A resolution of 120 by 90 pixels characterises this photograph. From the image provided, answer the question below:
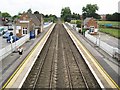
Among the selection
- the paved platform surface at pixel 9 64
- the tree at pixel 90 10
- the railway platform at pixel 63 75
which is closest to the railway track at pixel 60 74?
the railway platform at pixel 63 75

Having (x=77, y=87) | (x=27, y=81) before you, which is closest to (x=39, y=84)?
(x=27, y=81)

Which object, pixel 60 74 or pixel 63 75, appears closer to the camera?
pixel 63 75

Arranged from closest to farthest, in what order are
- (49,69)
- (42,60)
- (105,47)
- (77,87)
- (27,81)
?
(77,87), (27,81), (49,69), (42,60), (105,47)

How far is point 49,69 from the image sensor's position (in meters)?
23.4

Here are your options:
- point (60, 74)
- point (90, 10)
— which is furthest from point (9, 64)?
point (90, 10)

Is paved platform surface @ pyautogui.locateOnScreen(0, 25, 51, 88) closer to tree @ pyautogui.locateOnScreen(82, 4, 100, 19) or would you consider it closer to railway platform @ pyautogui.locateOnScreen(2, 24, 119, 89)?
railway platform @ pyautogui.locateOnScreen(2, 24, 119, 89)

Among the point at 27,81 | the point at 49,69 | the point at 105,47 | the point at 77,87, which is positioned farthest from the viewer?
the point at 105,47

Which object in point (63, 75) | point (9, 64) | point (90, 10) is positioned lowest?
point (63, 75)

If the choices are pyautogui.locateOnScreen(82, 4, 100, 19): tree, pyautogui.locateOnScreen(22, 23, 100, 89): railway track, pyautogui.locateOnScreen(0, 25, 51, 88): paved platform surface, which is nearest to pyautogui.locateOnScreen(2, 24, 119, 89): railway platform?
pyautogui.locateOnScreen(22, 23, 100, 89): railway track

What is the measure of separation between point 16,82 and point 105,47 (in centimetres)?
1716

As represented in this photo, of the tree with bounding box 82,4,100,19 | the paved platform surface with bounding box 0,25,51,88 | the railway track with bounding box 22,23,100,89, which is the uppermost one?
the tree with bounding box 82,4,100,19

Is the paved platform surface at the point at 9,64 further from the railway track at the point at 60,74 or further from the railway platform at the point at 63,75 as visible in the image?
the railway track at the point at 60,74

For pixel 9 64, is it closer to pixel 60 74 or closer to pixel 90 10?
pixel 60 74

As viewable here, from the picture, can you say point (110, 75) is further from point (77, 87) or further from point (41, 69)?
point (41, 69)
